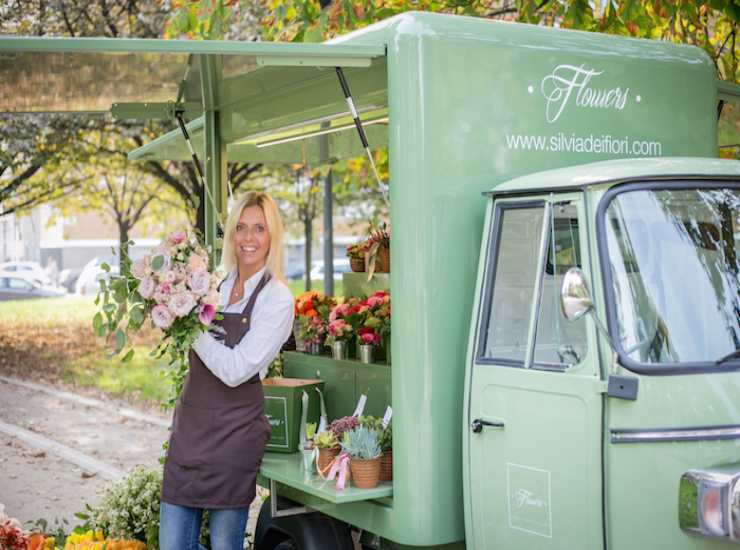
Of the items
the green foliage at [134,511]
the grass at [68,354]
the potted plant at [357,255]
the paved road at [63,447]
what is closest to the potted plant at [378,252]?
the potted plant at [357,255]

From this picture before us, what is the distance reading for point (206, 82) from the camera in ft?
21.6

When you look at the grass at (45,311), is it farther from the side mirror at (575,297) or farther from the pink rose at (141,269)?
the side mirror at (575,297)

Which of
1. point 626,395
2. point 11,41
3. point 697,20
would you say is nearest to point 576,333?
point 626,395

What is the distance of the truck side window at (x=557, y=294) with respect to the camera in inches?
161

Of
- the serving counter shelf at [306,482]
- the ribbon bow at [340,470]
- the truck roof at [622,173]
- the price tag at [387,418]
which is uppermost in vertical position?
the truck roof at [622,173]

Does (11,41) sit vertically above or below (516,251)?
above

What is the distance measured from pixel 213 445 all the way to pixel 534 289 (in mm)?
1568

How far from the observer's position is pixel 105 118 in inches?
628

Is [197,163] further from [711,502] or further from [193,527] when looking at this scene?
[711,502]

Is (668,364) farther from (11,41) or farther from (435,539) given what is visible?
(11,41)

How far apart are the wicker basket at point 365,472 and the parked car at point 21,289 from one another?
17368 mm

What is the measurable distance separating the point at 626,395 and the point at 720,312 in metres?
0.55

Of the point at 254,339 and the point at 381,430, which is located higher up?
the point at 254,339

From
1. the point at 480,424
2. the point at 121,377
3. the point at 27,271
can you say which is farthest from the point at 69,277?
the point at 480,424
